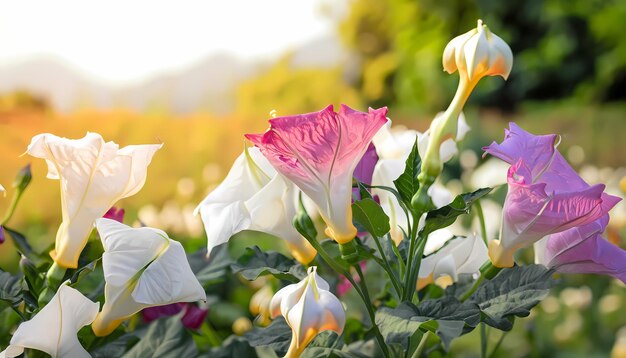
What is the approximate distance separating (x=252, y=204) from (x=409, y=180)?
0.42ft

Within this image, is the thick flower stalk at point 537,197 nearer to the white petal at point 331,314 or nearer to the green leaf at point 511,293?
the green leaf at point 511,293

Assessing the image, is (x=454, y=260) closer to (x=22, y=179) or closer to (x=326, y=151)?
(x=326, y=151)

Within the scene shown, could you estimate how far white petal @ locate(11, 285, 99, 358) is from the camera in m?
0.56

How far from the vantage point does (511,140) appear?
0.62 meters

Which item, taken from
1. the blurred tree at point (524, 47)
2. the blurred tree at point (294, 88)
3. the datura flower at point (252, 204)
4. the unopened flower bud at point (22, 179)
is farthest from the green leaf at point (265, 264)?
the blurred tree at point (294, 88)

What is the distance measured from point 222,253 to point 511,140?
1.04 feet

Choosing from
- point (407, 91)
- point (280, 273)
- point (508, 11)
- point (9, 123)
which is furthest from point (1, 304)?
point (508, 11)

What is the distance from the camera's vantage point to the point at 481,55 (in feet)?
2.02

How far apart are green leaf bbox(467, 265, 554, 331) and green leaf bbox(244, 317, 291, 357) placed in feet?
0.47

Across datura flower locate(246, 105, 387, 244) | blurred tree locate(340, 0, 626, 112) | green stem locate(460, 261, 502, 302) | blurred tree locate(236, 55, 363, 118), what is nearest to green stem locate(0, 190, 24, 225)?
datura flower locate(246, 105, 387, 244)

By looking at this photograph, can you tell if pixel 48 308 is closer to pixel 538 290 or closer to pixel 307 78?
pixel 538 290

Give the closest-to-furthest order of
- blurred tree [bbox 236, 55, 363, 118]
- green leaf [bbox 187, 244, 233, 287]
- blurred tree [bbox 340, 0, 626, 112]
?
green leaf [bbox 187, 244, 233, 287] → blurred tree [bbox 340, 0, 626, 112] → blurred tree [bbox 236, 55, 363, 118]

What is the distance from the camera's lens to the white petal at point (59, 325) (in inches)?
22.1

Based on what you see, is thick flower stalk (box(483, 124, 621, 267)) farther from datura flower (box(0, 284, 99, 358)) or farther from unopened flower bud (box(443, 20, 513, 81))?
datura flower (box(0, 284, 99, 358))
